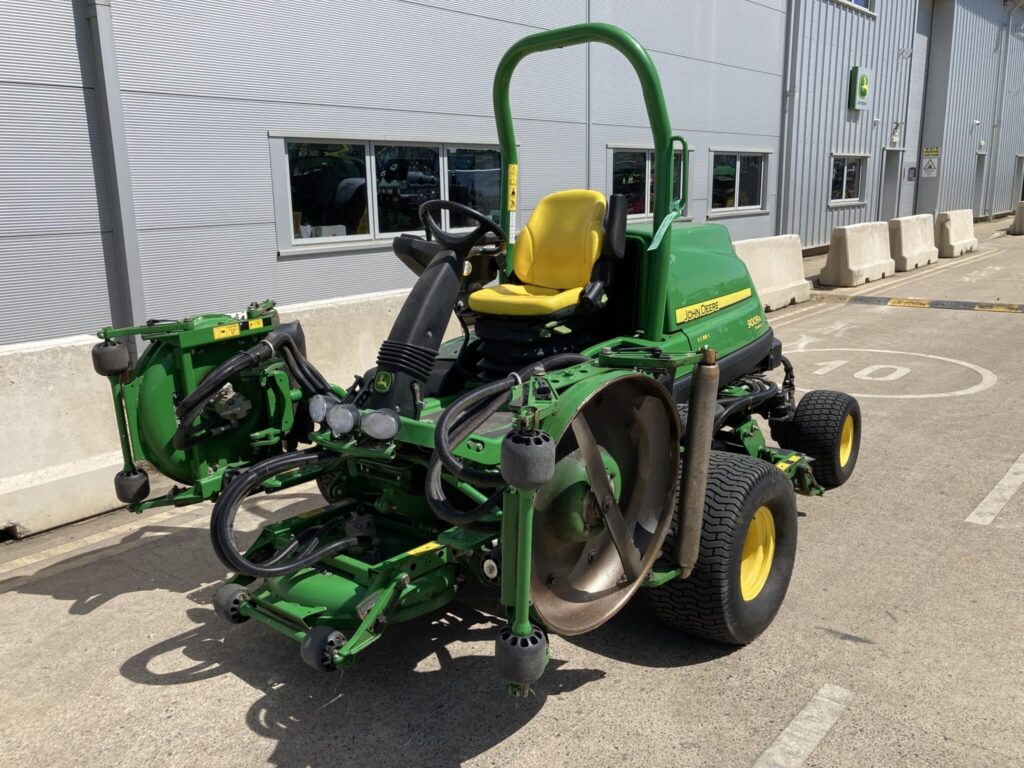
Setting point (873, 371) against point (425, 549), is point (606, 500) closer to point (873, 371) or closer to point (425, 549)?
point (425, 549)

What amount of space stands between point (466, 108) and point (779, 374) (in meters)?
4.46

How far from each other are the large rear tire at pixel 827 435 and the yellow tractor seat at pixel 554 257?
188cm

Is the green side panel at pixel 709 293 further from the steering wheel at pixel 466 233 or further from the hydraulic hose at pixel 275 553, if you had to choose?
the hydraulic hose at pixel 275 553

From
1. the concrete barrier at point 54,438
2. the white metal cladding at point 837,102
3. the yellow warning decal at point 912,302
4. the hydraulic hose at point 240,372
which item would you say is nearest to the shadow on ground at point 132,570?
the concrete barrier at point 54,438

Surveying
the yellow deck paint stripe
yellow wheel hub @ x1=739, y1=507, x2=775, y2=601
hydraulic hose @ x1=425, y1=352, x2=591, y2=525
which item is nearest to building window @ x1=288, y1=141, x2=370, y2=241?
hydraulic hose @ x1=425, y1=352, x2=591, y2=525

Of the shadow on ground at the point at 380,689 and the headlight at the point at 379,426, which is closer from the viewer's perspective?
the shadow on ground at the point at 380,689

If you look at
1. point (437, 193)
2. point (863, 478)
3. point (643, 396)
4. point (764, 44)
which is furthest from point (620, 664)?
point (764, 44)

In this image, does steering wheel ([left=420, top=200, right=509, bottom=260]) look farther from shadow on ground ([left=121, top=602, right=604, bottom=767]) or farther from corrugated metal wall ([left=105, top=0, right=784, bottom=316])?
corrugated metal wall ([left=105, top=0, right=784, bottom=316])

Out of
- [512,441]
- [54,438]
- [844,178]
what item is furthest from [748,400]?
[844,178]

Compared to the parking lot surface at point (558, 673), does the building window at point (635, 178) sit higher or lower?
higher

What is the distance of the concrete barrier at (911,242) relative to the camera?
49.7 feet

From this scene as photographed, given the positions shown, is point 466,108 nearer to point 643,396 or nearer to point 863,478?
point 863,478

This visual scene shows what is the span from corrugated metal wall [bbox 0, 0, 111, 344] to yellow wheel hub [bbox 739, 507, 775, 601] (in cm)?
536

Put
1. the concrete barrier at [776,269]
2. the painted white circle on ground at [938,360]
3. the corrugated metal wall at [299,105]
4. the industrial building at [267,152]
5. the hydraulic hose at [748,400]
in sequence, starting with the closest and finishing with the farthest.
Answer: the hydraulic hose at [748,400], the industrial building at [267,152], the corrugated metal wall at [299,105], the painted white circle on ground at [938,360], the concrete barrier at [776,269]
